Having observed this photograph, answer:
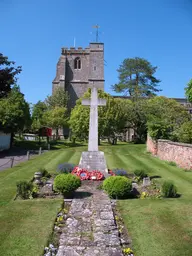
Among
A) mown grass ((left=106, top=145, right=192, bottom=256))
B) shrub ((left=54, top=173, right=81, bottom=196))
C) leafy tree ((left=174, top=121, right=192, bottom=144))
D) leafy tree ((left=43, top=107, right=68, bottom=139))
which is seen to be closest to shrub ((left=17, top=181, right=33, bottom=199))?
shrub ((left=54, top=173, right=81, bottom=196))

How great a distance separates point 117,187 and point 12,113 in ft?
73.0

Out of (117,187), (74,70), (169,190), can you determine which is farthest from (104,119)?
(117,187)

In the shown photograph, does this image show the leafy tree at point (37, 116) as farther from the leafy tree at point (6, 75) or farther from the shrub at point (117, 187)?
the shrub at point (117, 187)

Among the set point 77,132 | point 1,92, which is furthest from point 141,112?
point 1,92

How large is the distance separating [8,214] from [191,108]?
6091 centimetres

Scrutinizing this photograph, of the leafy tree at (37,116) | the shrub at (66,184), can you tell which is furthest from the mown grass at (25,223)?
the leafy tree at (37,116)

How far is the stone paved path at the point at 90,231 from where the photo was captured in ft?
18.1

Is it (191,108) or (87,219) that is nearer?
(87,219)

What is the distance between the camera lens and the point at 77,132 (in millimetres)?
38625

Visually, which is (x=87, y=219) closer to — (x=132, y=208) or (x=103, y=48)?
(x=132, y=208)

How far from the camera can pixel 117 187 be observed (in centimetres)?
947

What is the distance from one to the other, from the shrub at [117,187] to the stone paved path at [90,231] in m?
0.35

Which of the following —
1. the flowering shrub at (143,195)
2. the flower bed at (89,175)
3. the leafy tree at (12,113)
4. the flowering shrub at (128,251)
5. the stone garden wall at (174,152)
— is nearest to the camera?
the flowering shrub at (128,251)

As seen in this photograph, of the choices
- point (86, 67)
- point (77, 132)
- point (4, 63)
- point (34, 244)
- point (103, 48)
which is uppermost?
point (103, 48)
